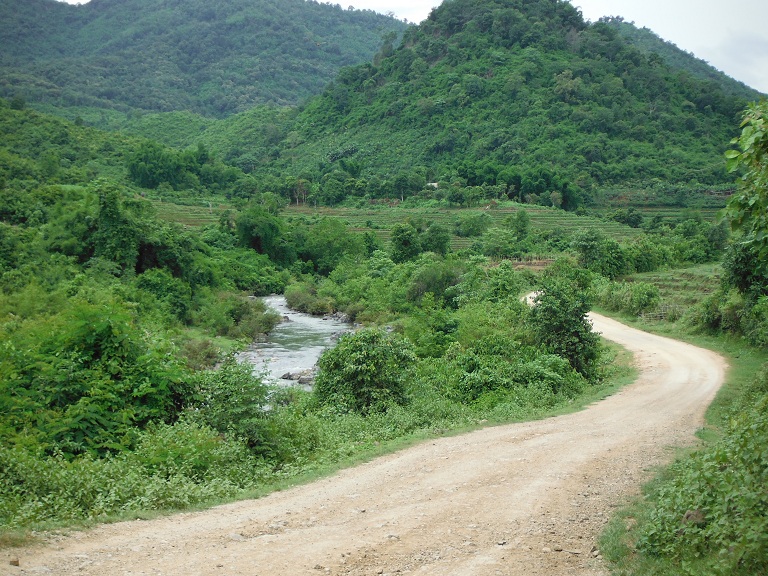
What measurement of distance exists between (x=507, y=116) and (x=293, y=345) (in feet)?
223

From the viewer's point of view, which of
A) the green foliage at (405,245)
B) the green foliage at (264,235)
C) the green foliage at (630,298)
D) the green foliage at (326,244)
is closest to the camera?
the green foliage at (630,298)

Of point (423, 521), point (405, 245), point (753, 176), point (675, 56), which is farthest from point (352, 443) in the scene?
point (675, 56)

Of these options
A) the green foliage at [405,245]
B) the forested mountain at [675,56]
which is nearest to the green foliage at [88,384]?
the green foliage at [405,245]

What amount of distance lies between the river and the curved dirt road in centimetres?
1190

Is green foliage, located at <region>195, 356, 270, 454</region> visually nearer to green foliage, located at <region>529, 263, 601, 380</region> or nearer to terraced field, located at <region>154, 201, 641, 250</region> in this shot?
green foliage, located at <region>529, 263, 601, 380</region>

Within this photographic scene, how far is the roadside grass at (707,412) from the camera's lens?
223 inches

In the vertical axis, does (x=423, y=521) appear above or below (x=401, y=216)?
below

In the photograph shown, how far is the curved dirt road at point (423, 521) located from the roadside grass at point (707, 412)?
222 mm

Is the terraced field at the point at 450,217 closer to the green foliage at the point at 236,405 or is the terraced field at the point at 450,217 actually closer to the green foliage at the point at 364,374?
the green foliage at the point at 364,374

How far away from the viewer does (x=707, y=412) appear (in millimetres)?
12984

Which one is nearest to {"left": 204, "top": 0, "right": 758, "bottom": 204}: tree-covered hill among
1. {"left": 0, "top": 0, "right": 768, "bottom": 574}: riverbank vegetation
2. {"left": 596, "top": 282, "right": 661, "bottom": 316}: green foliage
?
{"left": 0, "top": 0, "right": 768, "bottom": 574}: riverbank vegetation

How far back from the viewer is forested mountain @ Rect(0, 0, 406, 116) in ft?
440

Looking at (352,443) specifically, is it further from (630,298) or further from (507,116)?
(507,116)

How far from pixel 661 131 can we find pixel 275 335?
228 feet
